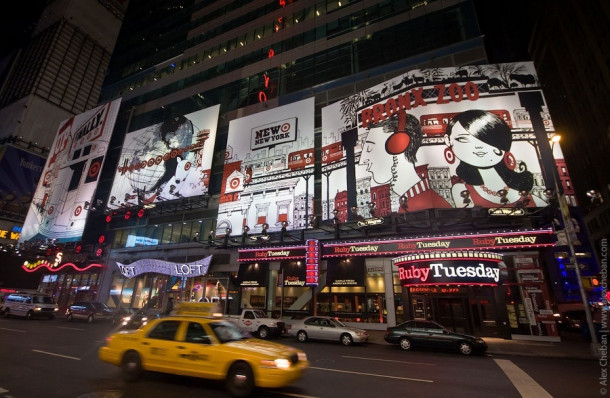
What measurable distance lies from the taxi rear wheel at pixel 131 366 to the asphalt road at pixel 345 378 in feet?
0.66

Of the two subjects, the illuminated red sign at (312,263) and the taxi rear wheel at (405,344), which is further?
the illuminated red sign at (312,263)

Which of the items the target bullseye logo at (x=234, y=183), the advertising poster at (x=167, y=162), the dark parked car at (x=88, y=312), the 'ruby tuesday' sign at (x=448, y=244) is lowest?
the dark parked car at (x=88, y=312)

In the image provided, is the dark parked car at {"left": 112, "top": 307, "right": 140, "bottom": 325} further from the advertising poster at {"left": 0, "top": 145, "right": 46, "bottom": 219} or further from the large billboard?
the advertising poster at {"left": 0, "top": 145, "right": 46, "bottom": 219}

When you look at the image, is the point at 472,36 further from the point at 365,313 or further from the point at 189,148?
the point at 189,148

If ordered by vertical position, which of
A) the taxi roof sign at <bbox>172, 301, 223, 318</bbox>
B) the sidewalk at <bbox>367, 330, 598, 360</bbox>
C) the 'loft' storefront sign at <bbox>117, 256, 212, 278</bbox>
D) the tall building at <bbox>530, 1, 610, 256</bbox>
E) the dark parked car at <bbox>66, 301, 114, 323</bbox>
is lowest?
the sidewalk at <bbox>367, 330, 598, 360</bbox>

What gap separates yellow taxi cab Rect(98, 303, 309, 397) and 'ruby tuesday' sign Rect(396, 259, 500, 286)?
40.8ft

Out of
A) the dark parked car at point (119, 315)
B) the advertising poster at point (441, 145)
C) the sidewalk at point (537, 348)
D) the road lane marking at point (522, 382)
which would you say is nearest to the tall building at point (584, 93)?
the advertising poster at point (441, 145)

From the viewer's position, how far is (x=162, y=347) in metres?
6.88

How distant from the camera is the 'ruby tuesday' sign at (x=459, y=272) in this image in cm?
1639

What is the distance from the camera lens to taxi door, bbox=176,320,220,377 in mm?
6355

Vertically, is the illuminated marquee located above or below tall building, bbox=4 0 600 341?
below

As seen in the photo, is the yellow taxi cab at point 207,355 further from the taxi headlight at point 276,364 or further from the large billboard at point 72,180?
the large billboard at point 72,180

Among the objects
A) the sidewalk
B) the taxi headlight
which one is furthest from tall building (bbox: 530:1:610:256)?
the taxi headlight

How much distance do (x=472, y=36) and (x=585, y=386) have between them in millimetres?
27547
